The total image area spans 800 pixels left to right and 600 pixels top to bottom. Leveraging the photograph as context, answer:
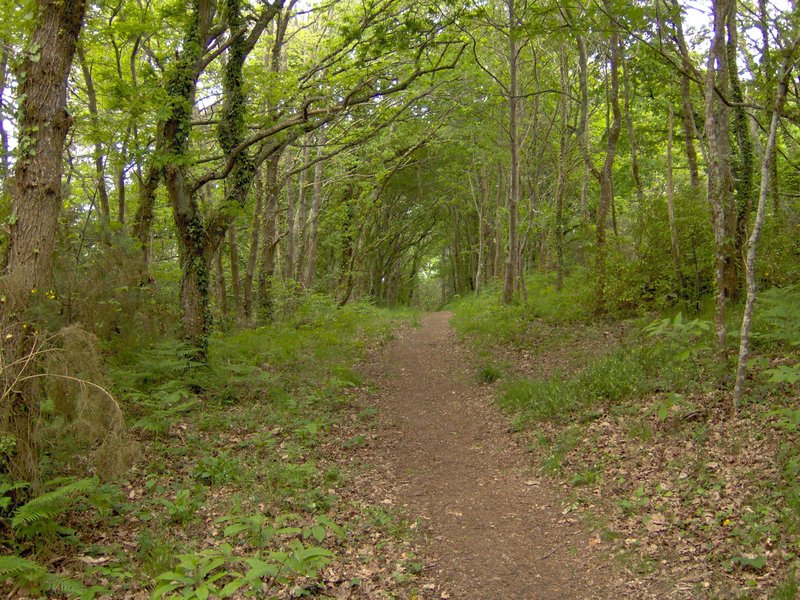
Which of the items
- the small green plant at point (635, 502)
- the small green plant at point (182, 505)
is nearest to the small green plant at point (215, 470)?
the small green plant at point (182, 505)

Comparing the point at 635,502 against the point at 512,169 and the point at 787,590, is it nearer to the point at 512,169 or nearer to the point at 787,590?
the point at 787,590

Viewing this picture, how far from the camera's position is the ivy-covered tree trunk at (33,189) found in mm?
4770

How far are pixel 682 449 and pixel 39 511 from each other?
21.0 feet

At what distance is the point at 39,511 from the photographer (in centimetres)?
459

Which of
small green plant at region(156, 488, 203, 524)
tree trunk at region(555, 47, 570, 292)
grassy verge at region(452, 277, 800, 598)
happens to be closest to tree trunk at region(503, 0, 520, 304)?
tree trunk at region(555, 47, 570, 292)

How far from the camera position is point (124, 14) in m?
11.2

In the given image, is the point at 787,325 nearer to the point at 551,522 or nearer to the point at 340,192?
the point at 551,522

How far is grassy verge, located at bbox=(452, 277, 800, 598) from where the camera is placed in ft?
14.5

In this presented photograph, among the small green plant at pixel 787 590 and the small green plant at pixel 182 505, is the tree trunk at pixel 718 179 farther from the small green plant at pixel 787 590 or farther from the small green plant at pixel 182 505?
the small green plant at pixel 182 505

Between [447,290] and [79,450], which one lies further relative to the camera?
[447,290]

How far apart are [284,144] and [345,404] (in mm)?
5212

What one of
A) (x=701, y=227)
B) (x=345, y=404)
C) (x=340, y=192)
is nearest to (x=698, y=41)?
(x=701, y=227)

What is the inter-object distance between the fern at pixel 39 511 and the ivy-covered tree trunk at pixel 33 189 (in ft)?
0.97

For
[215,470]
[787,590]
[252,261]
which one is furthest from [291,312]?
[787,590]
